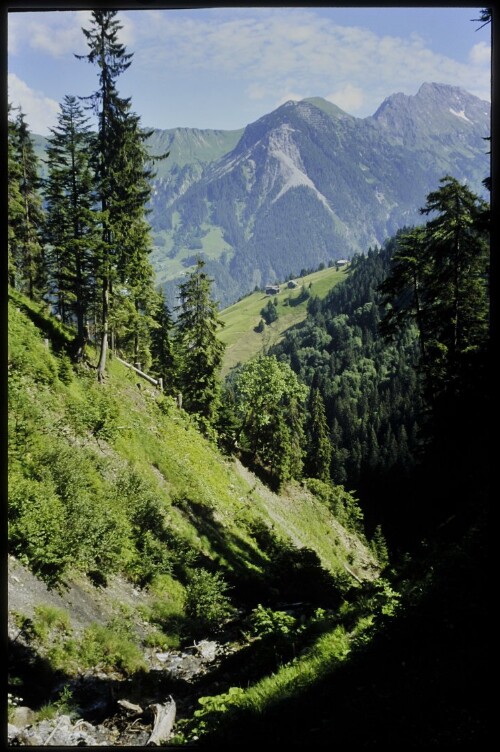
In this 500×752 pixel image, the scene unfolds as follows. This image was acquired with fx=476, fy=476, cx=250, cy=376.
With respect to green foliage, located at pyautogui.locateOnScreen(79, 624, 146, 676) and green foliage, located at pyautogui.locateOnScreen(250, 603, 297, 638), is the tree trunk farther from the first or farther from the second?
green foliage, located at pyautogui.locateOnScreen(250, 603, 297, 638)

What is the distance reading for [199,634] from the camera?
10844 mm

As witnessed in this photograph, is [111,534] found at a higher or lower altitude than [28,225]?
lower

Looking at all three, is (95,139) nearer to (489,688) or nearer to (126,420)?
(126,420)

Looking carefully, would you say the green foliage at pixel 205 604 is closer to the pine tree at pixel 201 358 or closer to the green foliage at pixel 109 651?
the green foliage at pixel 109 651

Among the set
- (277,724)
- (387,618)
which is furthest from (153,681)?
(387,618)

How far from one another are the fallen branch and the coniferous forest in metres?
0.07

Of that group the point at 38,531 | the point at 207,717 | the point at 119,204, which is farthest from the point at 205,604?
the point at 119,204

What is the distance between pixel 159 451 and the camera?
18.3 metres

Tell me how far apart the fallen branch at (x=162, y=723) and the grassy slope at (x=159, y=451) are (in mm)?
6438

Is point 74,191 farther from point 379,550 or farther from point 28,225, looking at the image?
point 379,550

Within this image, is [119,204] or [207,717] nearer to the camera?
[207,717]

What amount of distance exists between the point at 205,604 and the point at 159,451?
304 inches

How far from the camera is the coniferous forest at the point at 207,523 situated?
20.9 ft

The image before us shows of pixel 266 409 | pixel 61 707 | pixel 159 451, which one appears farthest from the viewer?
pixel 266 409
